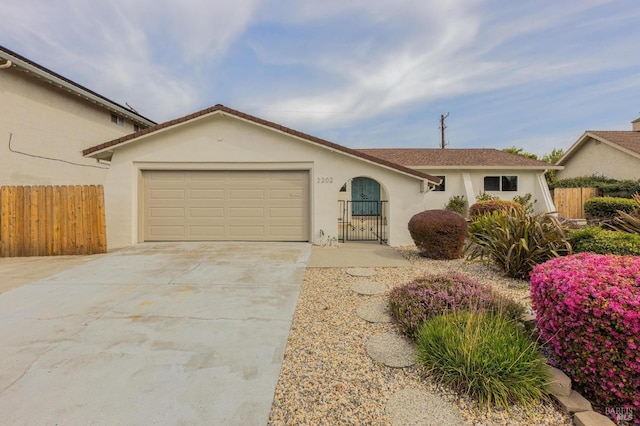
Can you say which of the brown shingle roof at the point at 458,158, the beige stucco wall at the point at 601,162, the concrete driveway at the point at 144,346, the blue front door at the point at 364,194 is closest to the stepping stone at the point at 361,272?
the concrete driveway at the point at 144,346

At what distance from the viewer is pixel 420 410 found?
2.37 metres

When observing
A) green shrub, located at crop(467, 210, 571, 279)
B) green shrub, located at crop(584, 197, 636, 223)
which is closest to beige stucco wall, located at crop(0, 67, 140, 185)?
green shrub, located at crop(467, 210, 571, 279)

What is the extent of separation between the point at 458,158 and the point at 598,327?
55.4 feet

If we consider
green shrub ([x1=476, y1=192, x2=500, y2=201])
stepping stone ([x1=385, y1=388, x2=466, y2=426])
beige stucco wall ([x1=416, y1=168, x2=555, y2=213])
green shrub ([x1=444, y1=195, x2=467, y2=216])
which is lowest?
stepping stone ([x1=385, y1=388, x2=466, y2=426])

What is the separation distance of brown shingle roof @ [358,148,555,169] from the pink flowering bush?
569 inches

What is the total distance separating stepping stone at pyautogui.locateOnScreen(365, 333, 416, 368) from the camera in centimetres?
303

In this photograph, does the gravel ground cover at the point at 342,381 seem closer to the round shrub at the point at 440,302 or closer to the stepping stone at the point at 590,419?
the stepping stone at the point at 590,419

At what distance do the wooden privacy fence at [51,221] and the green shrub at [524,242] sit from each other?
10.5 metres

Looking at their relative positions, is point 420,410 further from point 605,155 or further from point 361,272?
point 605,155

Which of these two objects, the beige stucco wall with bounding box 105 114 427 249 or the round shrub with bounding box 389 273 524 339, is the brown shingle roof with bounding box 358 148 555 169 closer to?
the beige stucco wall with bounding box 105 114 427 249

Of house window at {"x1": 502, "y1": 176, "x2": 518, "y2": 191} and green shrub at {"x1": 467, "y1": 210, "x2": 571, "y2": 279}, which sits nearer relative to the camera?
green shrub at {"x1": 467, "y1": 210, "x2": 571, "y2": 279}

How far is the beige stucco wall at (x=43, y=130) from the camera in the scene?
9.08 metres

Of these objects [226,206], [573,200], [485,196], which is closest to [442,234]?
[226,206]

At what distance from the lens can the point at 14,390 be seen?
2.59 m
